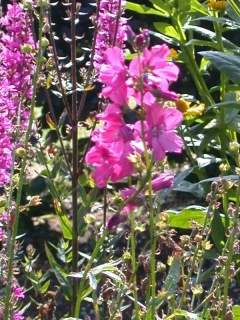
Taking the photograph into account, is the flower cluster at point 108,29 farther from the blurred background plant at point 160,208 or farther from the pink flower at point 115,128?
the pink flower at point 115,128

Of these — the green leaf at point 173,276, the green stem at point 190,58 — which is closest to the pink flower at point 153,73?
the green leaf at point 173,276

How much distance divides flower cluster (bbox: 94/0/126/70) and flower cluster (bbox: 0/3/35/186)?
187 mm

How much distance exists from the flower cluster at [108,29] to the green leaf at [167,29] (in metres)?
0.67

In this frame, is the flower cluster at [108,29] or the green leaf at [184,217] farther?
the green leaf at [184,217]

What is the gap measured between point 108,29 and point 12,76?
0.33m

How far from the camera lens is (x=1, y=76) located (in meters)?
2.39

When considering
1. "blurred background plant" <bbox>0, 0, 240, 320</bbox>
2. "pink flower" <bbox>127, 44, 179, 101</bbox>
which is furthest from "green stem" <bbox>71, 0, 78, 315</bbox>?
"pink flower" <bbox>127, 44, 179, 101</bbox>

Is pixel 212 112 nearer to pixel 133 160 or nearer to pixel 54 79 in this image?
pixel 54 79

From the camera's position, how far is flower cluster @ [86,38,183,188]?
1.50m

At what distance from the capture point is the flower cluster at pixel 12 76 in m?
2.24

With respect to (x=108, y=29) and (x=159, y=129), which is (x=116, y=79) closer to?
(x=159, y=129)

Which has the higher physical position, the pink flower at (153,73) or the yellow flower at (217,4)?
the yellow flower at (217,4)

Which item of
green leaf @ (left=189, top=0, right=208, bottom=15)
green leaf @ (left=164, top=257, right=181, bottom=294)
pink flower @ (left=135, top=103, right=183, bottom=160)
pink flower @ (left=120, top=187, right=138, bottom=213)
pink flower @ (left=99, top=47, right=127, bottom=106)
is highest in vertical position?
green leaf @ (left=189, top=0, right=208, bottom=15)

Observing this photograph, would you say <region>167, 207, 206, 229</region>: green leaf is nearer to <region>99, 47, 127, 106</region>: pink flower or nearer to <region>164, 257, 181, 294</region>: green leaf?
<region>164, 257, 181, 294</region>: green leaf
